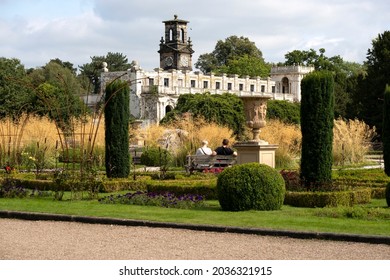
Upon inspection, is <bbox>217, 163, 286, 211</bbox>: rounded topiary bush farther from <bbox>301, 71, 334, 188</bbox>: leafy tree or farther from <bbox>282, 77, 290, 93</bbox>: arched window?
<bbox>282, 77, 290, 93</bbox>: arched window

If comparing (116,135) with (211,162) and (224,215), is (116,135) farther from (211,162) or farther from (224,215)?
(224,215)

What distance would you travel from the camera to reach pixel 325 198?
1463 centimetres

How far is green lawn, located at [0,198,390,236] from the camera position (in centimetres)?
1132

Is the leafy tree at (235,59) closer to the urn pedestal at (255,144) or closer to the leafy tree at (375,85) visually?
the leafy tree at (375,85)

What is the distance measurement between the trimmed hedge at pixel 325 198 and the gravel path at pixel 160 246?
158 inches

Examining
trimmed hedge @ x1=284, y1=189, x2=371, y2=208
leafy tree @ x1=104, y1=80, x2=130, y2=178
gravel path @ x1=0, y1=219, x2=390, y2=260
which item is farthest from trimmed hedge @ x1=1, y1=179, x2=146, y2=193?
gravel path @ x1=0, y1=219, x2=390, y2=260

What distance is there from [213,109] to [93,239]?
2104 inches

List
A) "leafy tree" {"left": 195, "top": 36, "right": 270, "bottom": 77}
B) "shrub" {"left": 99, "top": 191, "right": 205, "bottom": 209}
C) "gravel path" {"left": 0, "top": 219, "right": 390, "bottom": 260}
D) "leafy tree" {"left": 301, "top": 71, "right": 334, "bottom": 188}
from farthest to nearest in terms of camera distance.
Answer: "leafy tree" {"left": 195, "top": 36, "right": 270, "bottom": 77} → "leafy tree" {"left": 301, "top": 71, "right": 334, "bottom": 188} → "shrub" {"left": 99, "top": 191, "right": 205, "bottom": 209} → "gravel path" {"left": 0, "top": 219, "right": 390, "bottom": 260}

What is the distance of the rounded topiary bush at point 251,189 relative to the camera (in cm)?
1359

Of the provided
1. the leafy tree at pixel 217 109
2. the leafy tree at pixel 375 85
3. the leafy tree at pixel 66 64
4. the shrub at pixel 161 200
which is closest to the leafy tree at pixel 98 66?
the leafy tree at pixel 66 64

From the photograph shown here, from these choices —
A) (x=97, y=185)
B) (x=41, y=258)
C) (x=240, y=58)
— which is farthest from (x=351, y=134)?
(x=240, y=58)

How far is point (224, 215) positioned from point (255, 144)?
7607mm

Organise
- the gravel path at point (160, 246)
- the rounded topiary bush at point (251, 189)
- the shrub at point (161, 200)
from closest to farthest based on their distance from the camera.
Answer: the gravel path at point (160, 246) → the rounded topiary bush at point (251, 189) → the shrub at point (161, 200)

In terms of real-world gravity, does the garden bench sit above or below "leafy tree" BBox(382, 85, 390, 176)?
below
